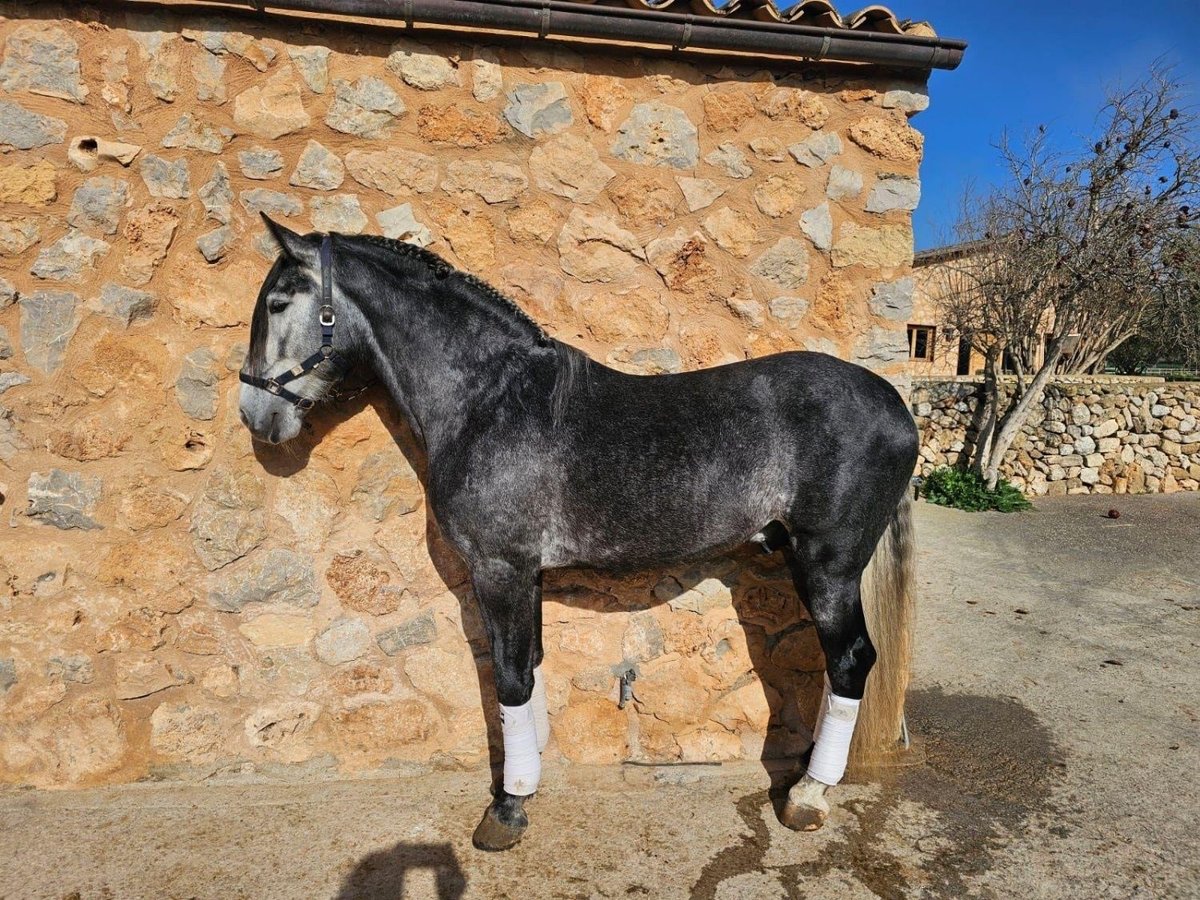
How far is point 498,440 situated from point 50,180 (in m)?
1.97

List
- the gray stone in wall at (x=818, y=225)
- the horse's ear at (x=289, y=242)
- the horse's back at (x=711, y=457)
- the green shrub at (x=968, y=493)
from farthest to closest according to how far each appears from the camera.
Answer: the green shrub at (x=968, y=493) < the gray stone in wall at (x=818, y=225) < the horse's back at (x=711, y=457) < the horse's ear at (x=289, y=242)

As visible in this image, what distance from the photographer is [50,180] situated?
7.93 feet

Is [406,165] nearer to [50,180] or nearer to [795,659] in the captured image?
[50,180]

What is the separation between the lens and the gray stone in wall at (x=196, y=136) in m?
2.46

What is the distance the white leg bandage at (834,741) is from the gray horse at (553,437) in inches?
2.1

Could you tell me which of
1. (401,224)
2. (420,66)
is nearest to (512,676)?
(401,224)

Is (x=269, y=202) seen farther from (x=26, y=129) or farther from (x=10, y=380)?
(x=10, y=380)

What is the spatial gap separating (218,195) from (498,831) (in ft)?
8.48

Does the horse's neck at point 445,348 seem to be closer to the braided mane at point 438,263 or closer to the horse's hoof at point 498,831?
the braided mane at point 438,263

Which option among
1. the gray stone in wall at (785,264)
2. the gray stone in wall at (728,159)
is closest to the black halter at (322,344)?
the gray stone in wall at (728,159)

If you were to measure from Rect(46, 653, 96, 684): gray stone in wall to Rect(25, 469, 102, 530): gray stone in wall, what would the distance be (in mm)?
517

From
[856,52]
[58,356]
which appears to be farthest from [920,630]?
[58,356]

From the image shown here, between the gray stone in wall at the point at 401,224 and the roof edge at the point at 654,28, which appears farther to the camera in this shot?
the gray stone in wall at the point at 401,224

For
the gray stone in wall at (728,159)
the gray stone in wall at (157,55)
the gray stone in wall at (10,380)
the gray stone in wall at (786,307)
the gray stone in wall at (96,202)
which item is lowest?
the gray stone in wall at (10,380)
